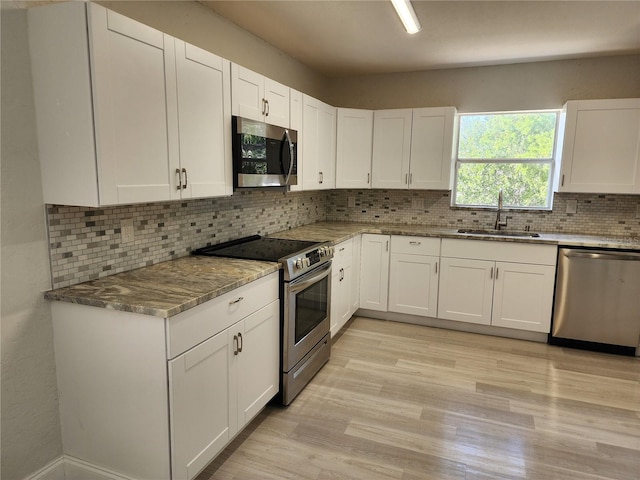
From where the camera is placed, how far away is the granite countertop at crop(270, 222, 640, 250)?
3.40m

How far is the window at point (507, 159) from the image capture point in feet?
13.4

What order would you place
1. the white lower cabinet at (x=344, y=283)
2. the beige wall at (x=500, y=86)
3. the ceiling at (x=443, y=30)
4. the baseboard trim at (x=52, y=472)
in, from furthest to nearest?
the beige wall at (x=500, y=86) < the white lower cabinet at (x=344, y=283) < the ceiling at (x=443, y=30) < the baseboard trim at (x=52, y=472)

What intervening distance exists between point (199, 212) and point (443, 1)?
2079 mm

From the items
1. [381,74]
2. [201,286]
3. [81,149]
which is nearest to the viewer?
[81,149]

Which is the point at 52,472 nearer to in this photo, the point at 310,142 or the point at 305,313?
the point at 305,313

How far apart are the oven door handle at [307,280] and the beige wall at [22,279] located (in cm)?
126

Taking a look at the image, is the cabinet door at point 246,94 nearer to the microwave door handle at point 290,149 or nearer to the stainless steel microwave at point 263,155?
the stainless steel microwave at point 263,155

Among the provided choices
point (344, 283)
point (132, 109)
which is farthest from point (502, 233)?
point (132, 109)

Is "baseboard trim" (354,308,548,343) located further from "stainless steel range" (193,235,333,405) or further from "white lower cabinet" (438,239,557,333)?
"stainless steel range" (193,235,333,405)

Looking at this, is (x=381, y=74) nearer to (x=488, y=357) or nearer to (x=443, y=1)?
(x=443, y=1)

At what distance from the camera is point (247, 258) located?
2512 mm

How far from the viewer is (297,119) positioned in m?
3.35

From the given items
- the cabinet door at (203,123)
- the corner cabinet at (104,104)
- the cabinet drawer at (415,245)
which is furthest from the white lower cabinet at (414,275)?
the corner cabinet at (104,104)

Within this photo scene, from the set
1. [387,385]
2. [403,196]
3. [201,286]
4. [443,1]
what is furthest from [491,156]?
[201,286]
